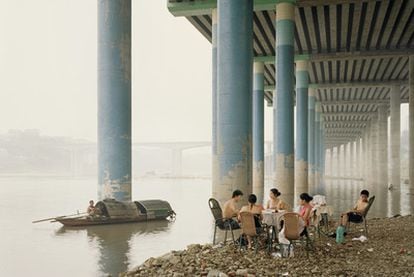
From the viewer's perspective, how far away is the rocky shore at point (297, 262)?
7691 mm

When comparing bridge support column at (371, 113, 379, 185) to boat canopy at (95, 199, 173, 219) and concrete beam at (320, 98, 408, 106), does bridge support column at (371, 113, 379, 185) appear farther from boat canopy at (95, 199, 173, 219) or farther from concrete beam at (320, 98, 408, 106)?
boat canopy at (95, 199, 173, 219)

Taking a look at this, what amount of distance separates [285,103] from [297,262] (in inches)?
783

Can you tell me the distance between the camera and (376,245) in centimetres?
1019

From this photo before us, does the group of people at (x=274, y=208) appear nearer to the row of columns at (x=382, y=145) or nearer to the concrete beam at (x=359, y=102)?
the row of columns at (x=382, y=145)

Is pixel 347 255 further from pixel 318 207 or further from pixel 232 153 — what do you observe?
pixel 232 153

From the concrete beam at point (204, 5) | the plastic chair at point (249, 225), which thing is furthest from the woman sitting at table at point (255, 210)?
the concrete beam at point (204, 5)

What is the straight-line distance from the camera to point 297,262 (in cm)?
838

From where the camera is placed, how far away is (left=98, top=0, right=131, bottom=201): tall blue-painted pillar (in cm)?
A: 1812

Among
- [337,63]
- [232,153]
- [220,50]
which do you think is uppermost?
[337,63]

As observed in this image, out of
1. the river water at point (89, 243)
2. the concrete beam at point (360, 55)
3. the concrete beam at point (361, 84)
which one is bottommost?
the river water at point (89, 243)

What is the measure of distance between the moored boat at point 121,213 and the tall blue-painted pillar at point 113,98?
133cm

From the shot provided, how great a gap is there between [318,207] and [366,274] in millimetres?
4209

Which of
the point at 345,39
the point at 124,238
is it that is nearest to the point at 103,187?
the point at 124,238

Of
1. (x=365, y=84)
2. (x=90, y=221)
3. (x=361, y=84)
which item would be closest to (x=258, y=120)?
(x=361, y=84)
